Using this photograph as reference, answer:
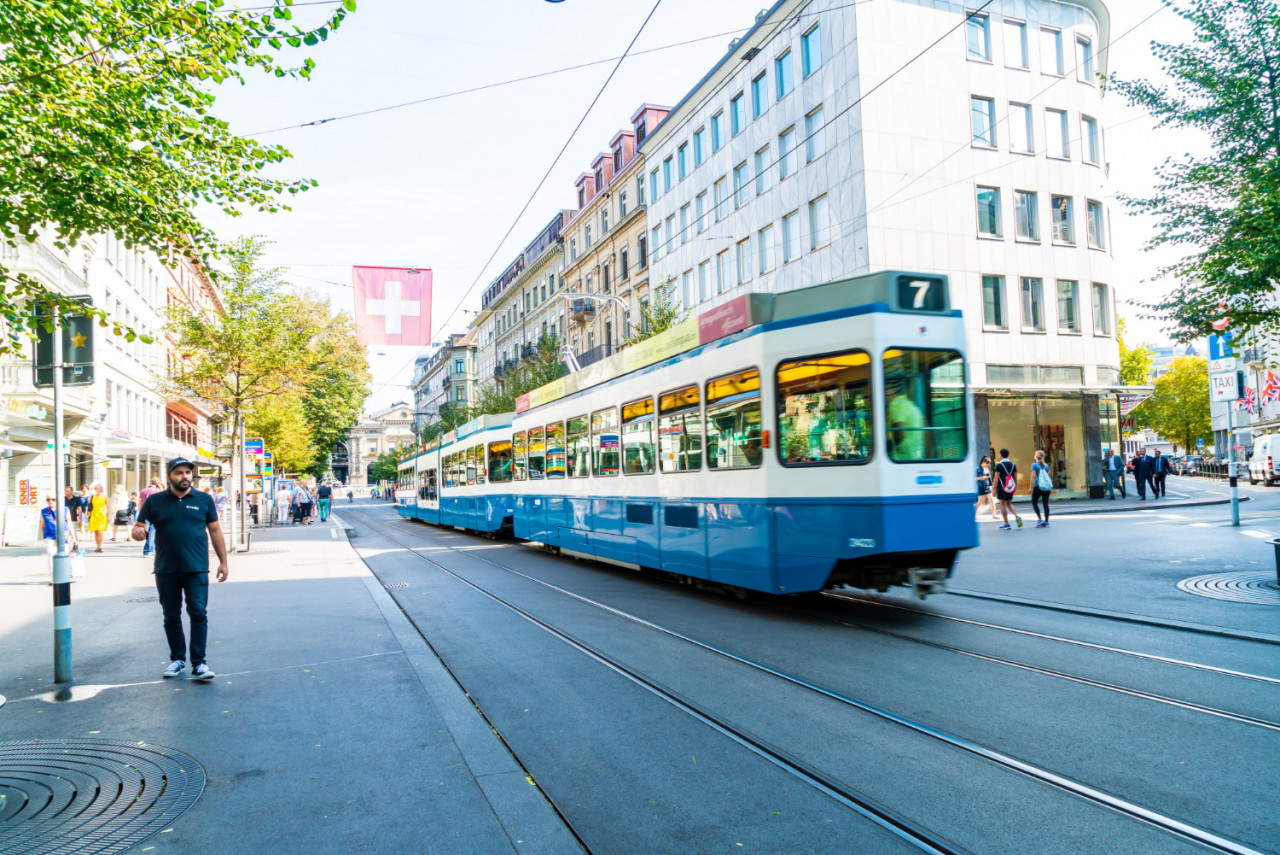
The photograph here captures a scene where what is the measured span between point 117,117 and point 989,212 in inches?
1088

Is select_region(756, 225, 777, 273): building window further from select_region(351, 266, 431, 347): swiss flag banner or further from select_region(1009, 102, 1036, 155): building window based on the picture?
select_region(351, 266, 431, 347): swiss flag banner

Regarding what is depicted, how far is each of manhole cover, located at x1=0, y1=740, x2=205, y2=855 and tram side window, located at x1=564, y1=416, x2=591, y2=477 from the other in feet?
30.6

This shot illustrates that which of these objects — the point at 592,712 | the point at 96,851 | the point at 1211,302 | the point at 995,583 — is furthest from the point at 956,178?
the point at 96,851

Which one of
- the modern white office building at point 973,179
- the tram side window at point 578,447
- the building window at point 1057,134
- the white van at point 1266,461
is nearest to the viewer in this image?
the tram side window at point 578,447

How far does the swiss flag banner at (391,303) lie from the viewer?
1600 cm

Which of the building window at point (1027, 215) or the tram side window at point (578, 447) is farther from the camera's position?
the building window at point (1027, 215)

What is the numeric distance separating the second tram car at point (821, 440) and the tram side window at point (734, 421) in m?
0.02

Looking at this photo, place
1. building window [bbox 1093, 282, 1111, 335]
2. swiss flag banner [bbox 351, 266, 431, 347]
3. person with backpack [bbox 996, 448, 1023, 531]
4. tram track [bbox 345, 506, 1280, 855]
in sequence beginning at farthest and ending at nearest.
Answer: building window [bbox 1093, 282, 1111, 335], person with backpack [bbox 996, 448, 1023, 531], swiss flag banner [bbox 351, 266, 431, 347], tram track [bbox 345, 506, 1280, 855]

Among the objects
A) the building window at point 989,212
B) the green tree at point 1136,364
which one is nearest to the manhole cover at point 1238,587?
the building window at point 989,212

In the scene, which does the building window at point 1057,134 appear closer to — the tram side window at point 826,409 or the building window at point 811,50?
the building window at point 811,50

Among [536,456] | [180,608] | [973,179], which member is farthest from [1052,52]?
[180,608]

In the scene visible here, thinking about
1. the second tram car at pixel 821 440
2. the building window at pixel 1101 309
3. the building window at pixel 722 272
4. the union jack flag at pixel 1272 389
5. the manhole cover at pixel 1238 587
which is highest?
the building window at pixel 722 272

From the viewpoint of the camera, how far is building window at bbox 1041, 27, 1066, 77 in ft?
102

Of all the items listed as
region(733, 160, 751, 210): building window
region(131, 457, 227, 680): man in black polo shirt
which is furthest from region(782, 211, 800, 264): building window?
region(131, 457, 227, 680): man in black polo shirt
